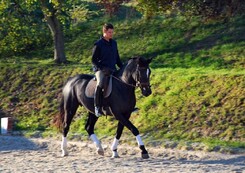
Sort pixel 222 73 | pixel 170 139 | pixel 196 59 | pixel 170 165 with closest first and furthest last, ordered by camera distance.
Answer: pixel 170 165, pixel 170 139, pixel 222 73, pixel 196 59

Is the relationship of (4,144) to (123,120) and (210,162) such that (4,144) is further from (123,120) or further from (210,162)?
(210,162)

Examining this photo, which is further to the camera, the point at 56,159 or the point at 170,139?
the point at 170,139

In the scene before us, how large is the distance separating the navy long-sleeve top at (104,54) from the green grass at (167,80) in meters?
2.54

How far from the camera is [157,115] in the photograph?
15.8m

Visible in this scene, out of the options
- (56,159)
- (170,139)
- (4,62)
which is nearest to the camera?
(56,159)

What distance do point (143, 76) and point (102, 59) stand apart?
136cm

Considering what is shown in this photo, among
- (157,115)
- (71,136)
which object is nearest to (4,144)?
(71,136)

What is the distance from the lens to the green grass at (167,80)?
14789mm

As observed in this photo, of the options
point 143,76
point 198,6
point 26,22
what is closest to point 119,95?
point 143,76

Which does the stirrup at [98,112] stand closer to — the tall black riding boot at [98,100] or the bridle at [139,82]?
the tall black riding boot at [98,100]

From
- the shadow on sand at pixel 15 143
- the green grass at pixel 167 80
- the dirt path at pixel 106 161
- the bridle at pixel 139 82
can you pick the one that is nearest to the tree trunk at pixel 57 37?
the green grass at pixel 167 80

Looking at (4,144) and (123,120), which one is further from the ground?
(123,120)

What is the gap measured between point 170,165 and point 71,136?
4.59 metres

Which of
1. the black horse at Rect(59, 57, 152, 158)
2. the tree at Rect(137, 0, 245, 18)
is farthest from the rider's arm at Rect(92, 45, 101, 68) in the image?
the tree at Rect(137, 0, 245, 18)
